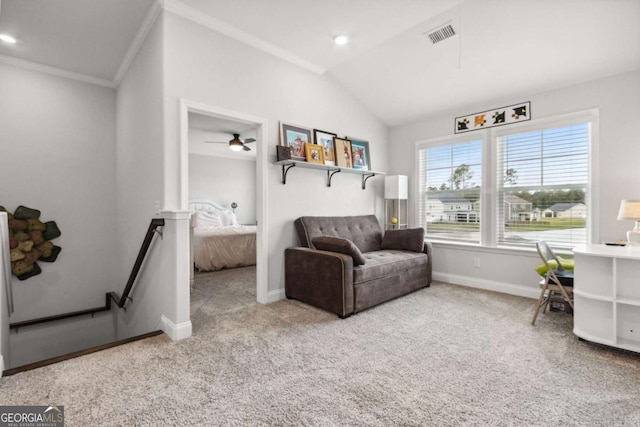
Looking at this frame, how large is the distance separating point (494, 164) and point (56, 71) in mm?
5633

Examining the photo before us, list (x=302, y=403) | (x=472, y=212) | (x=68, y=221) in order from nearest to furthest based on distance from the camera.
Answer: (x=302, y=403) < (x=68, y=221) < (x=472, y=212)

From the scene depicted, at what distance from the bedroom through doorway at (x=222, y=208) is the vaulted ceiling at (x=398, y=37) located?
0.96 m

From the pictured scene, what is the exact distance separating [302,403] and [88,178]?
4063 mm

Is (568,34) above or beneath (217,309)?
above

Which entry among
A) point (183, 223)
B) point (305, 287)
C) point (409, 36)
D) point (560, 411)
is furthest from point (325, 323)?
point (409, 36)

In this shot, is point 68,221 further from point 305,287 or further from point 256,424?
point 256,424

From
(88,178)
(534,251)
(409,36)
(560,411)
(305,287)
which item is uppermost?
(409,36)

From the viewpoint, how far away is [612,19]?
2.57 m

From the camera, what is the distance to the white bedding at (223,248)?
5062 mm

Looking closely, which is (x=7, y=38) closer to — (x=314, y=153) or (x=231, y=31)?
(x=231, y=31)

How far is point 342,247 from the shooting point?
118 inches

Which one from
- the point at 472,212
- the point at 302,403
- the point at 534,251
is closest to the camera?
the point at 302,403

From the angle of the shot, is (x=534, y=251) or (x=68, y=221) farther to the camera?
(x=68, y=221)
